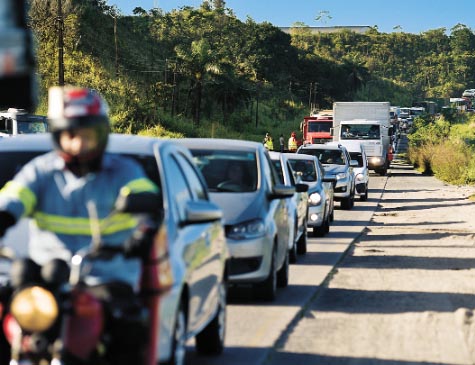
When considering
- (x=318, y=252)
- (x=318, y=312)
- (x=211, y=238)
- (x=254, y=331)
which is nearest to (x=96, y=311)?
(x=211, y=238)

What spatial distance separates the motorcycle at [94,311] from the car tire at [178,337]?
148 centimetres

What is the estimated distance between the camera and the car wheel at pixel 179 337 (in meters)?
6.06

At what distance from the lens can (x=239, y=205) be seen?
1116 cm

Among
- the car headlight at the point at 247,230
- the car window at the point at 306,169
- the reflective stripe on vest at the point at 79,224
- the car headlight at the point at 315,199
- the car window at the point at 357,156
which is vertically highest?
the reflective stripe on vest at the point at 79,224

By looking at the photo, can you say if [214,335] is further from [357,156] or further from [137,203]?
[357,156]

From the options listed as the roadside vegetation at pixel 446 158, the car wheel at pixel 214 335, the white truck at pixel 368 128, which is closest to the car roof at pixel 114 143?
the car wheel at pixel 214 335

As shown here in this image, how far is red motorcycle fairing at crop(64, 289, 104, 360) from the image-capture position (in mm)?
4109

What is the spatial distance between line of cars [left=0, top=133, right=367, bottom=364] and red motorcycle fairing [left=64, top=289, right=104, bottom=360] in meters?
0.51

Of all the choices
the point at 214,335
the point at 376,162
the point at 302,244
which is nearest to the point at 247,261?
the point at 214,335

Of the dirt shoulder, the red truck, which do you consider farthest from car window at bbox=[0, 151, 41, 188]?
the red truck

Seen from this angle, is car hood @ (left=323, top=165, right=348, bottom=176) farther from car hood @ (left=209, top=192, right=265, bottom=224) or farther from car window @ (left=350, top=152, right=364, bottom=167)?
car hood @ (left=209, top=192, right=265, bottom=224)

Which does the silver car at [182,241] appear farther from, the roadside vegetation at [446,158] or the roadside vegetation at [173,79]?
the roadside vegetation at [446,158]

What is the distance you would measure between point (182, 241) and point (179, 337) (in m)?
0.64

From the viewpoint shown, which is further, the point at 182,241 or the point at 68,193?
the point at 182,241
